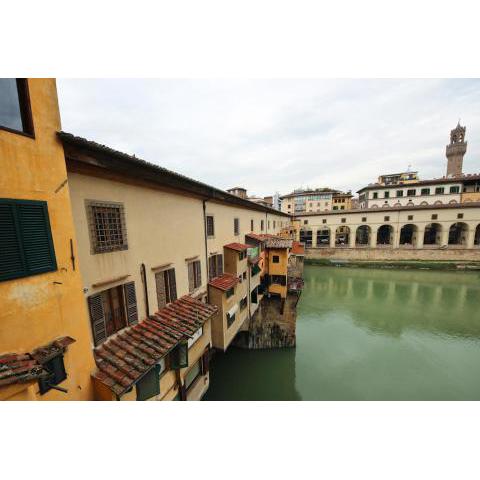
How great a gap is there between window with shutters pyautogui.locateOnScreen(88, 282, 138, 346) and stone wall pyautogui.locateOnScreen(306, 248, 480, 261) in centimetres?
3808

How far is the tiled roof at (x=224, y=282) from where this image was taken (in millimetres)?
9270

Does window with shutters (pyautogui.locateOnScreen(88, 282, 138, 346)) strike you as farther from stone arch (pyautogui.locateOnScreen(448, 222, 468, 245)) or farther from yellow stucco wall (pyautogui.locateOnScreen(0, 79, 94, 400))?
stone arch (pyautogui.locateOnScreen(448, 222, 468, 245))

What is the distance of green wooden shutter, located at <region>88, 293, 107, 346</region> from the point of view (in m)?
4.56

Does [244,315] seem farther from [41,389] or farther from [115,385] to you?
[41,389]

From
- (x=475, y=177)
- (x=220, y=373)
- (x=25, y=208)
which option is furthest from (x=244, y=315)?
(x=475, y=177)

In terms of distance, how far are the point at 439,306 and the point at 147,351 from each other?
28.4 metres

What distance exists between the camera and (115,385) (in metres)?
3.97

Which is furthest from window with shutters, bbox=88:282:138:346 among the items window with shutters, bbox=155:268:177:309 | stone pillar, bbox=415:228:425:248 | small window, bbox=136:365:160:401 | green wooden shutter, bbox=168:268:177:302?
stone pillar, bbox=415:228:425:248

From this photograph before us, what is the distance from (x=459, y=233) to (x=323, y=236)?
78.6 feet

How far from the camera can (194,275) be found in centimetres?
836

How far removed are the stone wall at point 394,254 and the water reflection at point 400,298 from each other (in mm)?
4181

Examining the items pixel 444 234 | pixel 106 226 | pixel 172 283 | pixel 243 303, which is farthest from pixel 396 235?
pixel 106 226

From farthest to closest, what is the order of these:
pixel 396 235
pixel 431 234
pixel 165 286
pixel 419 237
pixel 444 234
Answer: pixel 431 234 < pixel 396 235 < pixel 419 237 < pixel 444 234 < pixel 165 286

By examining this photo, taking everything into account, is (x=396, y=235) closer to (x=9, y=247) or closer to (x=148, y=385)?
(x=148, y=385)
